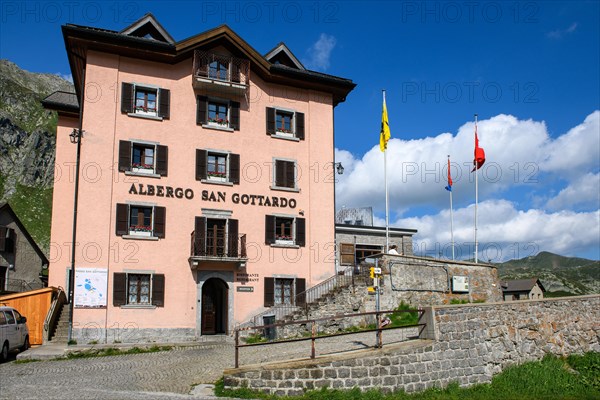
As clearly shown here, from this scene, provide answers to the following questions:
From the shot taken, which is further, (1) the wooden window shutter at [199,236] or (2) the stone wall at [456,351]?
(1) the wooden window shutter at [199,236]

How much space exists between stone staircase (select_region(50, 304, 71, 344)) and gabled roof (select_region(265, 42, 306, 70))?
15319 millimetres

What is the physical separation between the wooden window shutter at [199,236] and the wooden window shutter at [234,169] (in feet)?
7.76

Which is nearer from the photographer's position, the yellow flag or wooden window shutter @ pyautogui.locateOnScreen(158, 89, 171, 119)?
wooden window shutter @ pyautogui.locateOnScreen(158, 89, 171, 119)

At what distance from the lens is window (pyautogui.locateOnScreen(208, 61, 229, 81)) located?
27.1 meters

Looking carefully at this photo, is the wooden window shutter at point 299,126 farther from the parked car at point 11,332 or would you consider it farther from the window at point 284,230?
the parked car at point 11,332

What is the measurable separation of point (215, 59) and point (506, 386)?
19088 mm

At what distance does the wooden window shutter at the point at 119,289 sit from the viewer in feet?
77.9

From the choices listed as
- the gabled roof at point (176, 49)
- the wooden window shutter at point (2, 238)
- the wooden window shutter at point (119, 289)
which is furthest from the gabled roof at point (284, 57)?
the wooden window shutter at point (2, 238)

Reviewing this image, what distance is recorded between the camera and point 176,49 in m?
26.2

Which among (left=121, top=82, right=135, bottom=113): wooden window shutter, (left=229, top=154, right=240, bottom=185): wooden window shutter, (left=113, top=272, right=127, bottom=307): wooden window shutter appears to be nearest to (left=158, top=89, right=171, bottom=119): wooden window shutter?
(left=121, top=82, right=135, bottom=113): wooden window shutter

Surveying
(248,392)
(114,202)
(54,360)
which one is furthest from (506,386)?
(114,202)

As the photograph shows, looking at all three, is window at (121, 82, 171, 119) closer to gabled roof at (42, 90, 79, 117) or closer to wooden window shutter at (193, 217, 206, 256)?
wooden window shutter at (193, 217, 206, 256)

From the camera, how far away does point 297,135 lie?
2895 cm

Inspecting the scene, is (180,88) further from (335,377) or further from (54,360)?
(335,377)
